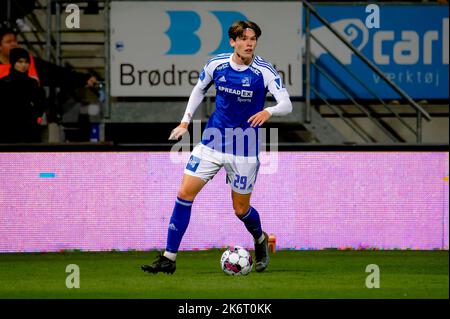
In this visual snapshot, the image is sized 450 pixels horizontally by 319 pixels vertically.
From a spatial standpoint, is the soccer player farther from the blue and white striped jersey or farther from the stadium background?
the stadium background

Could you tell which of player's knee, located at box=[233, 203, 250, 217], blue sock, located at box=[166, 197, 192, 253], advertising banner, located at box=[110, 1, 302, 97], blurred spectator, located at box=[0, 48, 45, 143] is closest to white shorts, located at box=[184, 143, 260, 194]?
player's knee, located at box=[233, 203, 250, 217]

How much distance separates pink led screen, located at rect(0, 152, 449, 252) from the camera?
40.0 ft

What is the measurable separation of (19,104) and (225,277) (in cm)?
420

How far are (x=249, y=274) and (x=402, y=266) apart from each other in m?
1.68

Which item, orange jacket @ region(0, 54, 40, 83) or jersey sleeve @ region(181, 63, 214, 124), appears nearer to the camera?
jersey sleeve @ region(181, 63, 214, 124)

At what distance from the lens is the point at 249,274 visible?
9828mm

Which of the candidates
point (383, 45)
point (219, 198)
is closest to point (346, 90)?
point (383, 45)

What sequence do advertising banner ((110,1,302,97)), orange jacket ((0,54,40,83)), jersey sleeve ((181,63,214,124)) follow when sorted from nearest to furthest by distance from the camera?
jersey sleeve ((181,63,214,124)), orange jacket ((0,54,40,83)), advertising banner ((110,1,302,97))

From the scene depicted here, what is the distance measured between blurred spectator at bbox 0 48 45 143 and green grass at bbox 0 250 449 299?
1520 millimetres

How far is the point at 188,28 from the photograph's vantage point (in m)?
13.8

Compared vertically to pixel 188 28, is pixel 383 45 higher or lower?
lower

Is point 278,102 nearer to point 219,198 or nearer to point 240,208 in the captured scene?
point 240,208

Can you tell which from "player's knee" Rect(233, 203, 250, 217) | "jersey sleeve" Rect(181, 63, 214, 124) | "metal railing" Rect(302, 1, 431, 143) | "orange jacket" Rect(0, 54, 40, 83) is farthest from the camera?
"metal railing" Rect(302, 1, 431, 143)

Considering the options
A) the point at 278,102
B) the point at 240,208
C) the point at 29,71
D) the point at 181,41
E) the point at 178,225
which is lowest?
the point at 178,225
